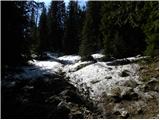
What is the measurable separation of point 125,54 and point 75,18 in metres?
30.7

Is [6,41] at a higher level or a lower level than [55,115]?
higher

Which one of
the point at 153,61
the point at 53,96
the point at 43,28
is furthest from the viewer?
the point at 43,28

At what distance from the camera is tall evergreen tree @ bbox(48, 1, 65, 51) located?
65000 millimetres

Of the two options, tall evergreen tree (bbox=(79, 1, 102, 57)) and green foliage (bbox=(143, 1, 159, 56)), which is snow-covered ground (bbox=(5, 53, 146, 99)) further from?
tall evergreen tree (bbox=(79, 1, 102, 57))

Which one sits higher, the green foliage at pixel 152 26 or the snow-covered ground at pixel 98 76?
the green foliage at pixel 152 26

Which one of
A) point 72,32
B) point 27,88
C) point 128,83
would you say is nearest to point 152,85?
→ point 128,83

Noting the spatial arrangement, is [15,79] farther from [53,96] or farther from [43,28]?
[43,28]

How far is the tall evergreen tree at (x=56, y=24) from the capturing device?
6500 cm

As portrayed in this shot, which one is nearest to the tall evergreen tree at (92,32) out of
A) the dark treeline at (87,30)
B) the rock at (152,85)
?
the dark treeline at (87,30)

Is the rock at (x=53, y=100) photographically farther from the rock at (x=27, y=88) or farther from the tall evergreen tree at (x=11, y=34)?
the tall evergreen tree at (x=11, y=34)

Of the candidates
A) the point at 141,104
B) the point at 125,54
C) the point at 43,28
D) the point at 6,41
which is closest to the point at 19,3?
the point at 6,41

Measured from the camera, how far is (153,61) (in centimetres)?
2638

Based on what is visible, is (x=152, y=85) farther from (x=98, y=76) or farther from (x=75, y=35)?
(x=75, y=35)

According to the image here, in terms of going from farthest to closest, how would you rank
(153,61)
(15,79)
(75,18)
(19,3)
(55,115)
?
(75,18) → (153,61) → (15,79) → (19,3) → (55,115)
